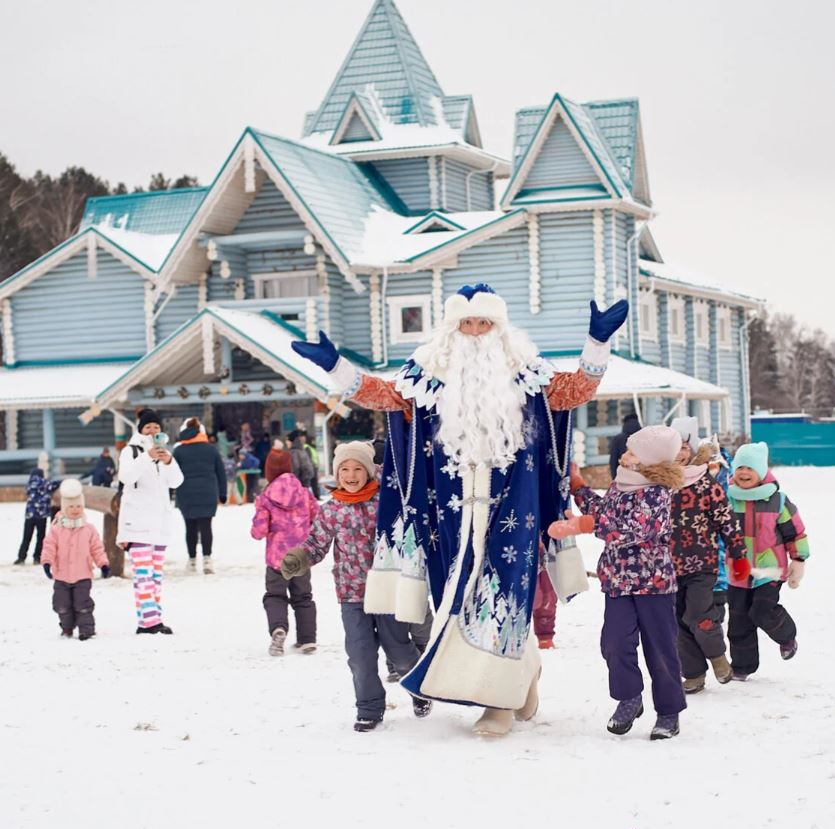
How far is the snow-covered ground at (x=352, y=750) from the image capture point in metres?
5.54

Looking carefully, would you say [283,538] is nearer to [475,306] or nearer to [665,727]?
[475,306]

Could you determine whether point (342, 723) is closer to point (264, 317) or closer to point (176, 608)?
Result: point (176, 608)

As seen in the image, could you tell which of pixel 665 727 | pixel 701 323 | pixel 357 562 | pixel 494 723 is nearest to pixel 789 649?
pixel 665 727

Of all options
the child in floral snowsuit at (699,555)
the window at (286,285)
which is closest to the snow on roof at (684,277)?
the window at (286,285)

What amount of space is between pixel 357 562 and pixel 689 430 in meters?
2.12

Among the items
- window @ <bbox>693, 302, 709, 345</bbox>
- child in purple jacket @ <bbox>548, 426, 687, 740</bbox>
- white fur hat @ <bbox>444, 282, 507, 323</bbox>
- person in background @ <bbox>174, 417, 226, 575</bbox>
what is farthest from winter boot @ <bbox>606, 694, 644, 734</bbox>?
window @ <bbox>693, 302, 709, 345</bbox>

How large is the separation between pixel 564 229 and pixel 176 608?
1907 centimetres

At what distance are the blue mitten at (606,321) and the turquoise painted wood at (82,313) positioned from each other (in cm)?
2700

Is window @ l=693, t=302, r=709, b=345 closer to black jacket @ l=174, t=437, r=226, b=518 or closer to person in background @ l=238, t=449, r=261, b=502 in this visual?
person in background @ l=238, t=449, r=261, b=502

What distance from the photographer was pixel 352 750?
665 centimetres

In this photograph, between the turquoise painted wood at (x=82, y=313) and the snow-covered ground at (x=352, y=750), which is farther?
the turquoise painted wood at (x=82, y=313)

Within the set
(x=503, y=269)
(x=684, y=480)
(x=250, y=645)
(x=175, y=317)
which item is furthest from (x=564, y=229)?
(x=684, y=480)

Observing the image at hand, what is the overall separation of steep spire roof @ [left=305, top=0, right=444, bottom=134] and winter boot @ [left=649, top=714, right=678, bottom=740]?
95.3ft

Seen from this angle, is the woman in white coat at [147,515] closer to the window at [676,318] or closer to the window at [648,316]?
the window at [648,316]
